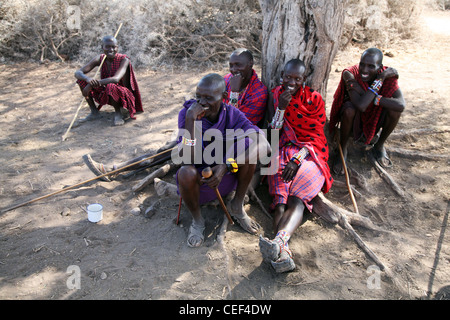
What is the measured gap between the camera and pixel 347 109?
135 inches

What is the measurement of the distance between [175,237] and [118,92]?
3.01 meters

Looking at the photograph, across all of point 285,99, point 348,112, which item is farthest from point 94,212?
point 348,112

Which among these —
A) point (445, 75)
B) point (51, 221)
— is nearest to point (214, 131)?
point (51, 221)

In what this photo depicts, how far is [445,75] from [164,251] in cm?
557

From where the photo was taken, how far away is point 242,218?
2.79 meters

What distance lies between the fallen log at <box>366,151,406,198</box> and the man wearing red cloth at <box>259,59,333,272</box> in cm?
75

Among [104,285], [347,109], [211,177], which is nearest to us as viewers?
[104,285]

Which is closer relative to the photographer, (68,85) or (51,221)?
(51,221)

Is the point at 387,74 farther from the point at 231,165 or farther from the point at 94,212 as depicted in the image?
the point at 94,212

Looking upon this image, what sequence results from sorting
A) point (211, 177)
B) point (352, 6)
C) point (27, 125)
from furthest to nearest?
point (352, 6) → point (27, 125) → point (211, 177)

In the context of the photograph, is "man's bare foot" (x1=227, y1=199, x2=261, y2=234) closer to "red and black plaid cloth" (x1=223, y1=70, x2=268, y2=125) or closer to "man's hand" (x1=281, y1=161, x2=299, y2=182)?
"man's hand" (x1=281, y1=161, x2=299, y2=182)

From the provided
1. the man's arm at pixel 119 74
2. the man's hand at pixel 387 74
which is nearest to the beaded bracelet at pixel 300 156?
the man's hand at pixel 387 74

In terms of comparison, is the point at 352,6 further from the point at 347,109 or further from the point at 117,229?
the point at 117,229

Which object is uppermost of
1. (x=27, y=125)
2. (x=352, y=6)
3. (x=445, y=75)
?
(x=352, y=6)
